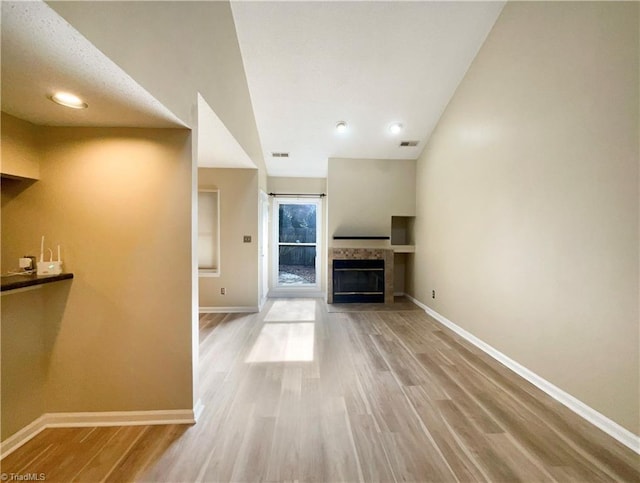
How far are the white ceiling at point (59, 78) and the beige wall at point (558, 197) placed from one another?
2899 mm

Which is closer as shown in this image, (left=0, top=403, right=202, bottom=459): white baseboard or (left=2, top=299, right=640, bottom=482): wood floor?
(left=2, top=299, right=640, bottom=482): wood floor

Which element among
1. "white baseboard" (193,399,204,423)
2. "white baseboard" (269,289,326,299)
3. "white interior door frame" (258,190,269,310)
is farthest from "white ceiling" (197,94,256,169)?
"white baseboard" (269,289,326,299)

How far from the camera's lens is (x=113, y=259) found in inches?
76.3

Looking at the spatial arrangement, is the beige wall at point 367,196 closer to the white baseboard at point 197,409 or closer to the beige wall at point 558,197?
the beige wall at point 558,197

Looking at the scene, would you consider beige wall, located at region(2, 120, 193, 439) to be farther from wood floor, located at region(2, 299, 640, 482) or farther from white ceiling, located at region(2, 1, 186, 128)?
wood floor, located at region(2, 299, 640, 482)

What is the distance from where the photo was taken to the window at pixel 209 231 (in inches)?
181

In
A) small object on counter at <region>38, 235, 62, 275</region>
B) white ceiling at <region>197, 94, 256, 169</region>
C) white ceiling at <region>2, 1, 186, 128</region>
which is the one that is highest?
white ceiling at <region>197, 94, 256, 169</region>

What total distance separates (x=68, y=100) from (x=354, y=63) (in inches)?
117

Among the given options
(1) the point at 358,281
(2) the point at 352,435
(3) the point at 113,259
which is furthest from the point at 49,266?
(1) the point at 358,281

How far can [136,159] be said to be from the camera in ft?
6.33

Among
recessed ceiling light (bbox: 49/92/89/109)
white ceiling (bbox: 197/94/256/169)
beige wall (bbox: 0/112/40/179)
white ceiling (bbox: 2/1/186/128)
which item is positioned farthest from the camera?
white ceiling (bbox: 197/94/256/169)

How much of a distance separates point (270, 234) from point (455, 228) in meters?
3.61

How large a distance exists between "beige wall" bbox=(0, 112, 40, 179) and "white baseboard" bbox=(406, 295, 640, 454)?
4.21 m

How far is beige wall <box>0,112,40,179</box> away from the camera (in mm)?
1687
